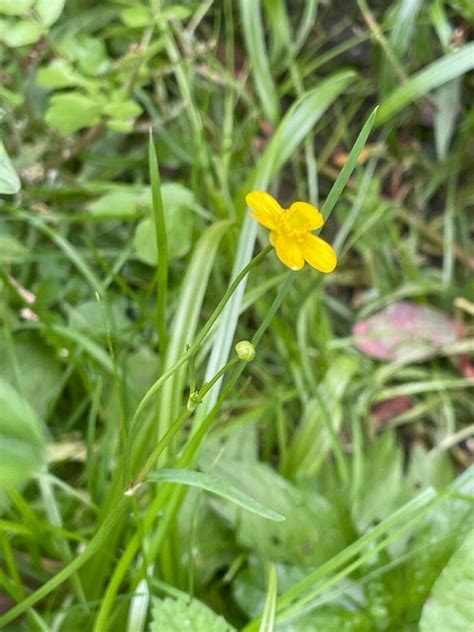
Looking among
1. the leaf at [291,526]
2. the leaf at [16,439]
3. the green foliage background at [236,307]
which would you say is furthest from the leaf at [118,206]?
the leaf at [16,439]

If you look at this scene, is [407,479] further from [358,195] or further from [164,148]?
[164,148]

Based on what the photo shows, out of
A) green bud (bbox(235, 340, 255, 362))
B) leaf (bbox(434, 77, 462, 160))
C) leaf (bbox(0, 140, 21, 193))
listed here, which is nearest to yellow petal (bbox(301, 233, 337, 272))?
green bud (bbox(235, 340, 255, 362))

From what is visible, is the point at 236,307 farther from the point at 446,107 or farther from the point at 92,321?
the point at 446,107

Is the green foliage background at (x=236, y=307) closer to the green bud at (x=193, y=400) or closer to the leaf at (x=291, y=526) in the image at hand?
the leaf at (x=291, y=526)

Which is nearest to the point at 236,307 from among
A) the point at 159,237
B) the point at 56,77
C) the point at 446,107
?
the point at 159,237

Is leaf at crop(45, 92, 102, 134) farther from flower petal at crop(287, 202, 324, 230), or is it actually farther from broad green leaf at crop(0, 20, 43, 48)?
flower petal at crop(287, 202, 324, 230)

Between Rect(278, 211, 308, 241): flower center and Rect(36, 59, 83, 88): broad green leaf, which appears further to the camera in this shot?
Rect(36, 59, 83, 88): broad green leaf

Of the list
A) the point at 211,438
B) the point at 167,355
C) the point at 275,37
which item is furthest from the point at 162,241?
the point at 275,37
